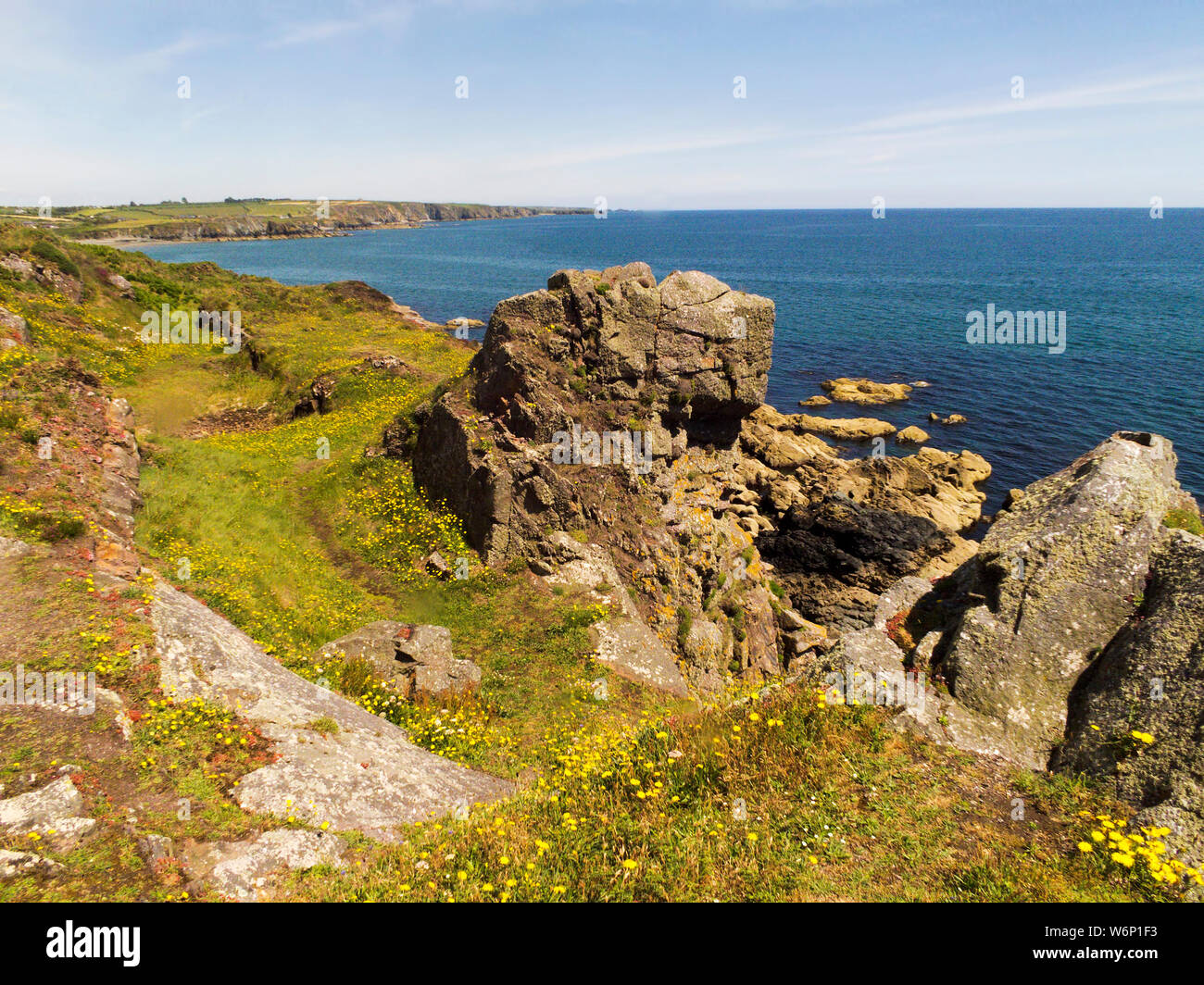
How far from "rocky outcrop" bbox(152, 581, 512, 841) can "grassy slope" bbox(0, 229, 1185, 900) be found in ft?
1.87

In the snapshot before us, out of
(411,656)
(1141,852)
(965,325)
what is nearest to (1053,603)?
(1141,852)

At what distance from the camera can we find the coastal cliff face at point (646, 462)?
78.4ft

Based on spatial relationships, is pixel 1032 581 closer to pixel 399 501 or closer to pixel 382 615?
pixel 382 615

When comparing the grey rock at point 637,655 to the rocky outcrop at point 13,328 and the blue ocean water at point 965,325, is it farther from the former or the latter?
the blue ocean water at point 965,325

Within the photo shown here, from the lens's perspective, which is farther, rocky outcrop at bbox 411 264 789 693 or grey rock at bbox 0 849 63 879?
rocky outcrop at bbox 411 264 789 693

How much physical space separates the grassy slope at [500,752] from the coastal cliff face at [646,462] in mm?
3009

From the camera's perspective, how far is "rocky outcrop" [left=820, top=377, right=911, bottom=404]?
6331 cm

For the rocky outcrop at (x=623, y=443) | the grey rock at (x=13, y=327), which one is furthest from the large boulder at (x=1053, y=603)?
the grey rock at (x=13, y=327)

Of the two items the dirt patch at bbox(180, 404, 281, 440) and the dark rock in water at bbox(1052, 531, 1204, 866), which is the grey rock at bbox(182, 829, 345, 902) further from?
the dirt patch at bbox(180, 404, 281, 440)

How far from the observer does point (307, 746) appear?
1239 centimetres

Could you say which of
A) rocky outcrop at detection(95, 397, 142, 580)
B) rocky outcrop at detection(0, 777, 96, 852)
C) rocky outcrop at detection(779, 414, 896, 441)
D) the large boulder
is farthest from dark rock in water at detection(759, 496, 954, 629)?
rocky outcrop at detection(0, 777, 96, 852)
